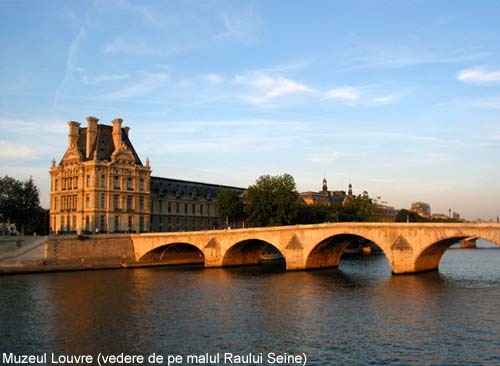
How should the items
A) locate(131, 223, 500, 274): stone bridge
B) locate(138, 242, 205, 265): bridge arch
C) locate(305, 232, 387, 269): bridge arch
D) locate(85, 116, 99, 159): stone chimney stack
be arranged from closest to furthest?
locate(131, 223, 500, 274): stone bridge → locate(305, 232, 387, 269): bridge arch → locate(138, 242, 205, 265): bridge arch → locate(85, 116, 99, 159): stone chimney stack

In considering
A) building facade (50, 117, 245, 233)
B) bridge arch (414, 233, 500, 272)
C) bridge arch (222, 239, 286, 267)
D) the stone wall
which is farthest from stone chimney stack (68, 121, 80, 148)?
bridge arch (414, 233, 500, 272)

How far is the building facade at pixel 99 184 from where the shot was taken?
94125 mm

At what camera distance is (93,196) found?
3664 inches

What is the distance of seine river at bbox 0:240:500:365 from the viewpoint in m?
30.4

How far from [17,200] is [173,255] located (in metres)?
27.3

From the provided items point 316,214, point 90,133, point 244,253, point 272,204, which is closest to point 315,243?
point 244,253

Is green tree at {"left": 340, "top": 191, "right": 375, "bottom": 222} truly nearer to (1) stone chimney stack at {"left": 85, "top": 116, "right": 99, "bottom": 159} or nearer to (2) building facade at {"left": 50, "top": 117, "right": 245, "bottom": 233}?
(2) building facade at {"left": 50, "top": 117, "right": 245, "bottom": 233}

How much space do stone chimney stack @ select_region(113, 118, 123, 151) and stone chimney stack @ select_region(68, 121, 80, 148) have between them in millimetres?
6771

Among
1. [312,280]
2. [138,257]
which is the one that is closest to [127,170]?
[138,257]

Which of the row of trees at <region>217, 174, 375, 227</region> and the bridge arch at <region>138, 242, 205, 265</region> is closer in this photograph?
the bridge arch at <region>138, 242, 205, 265</region>

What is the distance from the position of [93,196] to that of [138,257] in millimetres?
13163

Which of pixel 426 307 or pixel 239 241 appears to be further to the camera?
pixel 239 241

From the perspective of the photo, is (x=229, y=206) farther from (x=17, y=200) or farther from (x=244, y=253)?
(x=17, y=200)

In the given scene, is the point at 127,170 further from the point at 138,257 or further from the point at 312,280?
the point at 312,280
